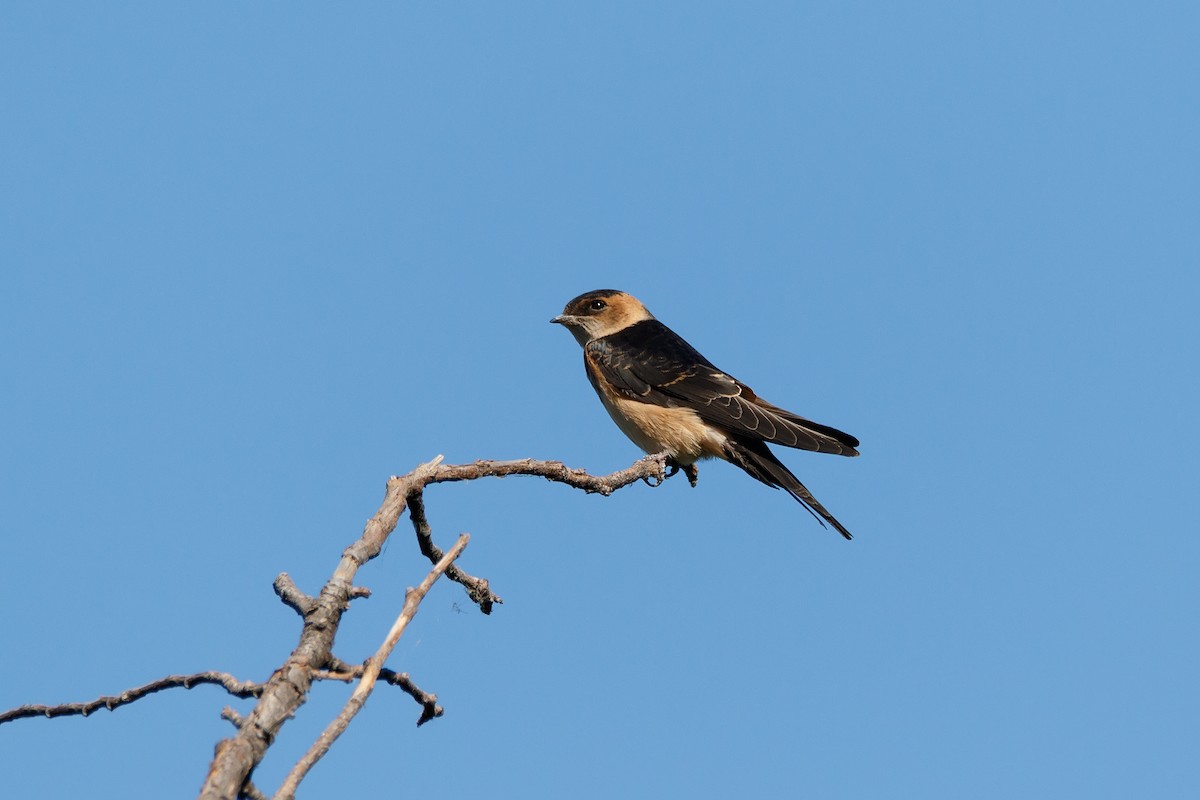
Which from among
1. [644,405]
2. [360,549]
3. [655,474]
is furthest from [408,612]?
[644,405]

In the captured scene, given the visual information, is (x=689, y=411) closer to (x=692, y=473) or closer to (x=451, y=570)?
(x=692, y=473)

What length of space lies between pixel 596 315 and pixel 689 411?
75.0 inches

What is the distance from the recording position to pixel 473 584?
4652 millimetres

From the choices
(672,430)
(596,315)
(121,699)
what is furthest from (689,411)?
(121,699)

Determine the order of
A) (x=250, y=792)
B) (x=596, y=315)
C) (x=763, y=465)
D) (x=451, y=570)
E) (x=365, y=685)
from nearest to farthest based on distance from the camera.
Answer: (x=250, y=792)
(x=365, y=685)
(x=451, y=570)
(x=763, y=465)
(x=596, y=315)

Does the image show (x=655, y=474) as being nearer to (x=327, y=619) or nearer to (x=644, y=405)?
(x=644, y=405)

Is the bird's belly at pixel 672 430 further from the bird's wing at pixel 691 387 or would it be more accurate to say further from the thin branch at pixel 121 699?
the thin branch at pixel 121 699

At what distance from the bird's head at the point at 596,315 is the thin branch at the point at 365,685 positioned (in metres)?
7.23

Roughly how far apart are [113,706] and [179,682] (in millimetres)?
237

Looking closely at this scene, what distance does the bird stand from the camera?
8570 mm

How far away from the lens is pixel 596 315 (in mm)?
10781

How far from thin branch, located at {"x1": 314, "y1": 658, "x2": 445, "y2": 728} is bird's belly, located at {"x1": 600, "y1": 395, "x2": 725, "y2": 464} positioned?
5.47m

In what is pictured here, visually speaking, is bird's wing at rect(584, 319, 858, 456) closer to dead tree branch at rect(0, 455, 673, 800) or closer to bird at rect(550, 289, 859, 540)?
bird at rect(550, 289, 859, 540)

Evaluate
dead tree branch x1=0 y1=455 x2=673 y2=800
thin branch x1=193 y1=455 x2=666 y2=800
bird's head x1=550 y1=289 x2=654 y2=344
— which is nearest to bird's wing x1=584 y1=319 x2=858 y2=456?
bird's head x1=550 y1=289 x2=654 y2=344
